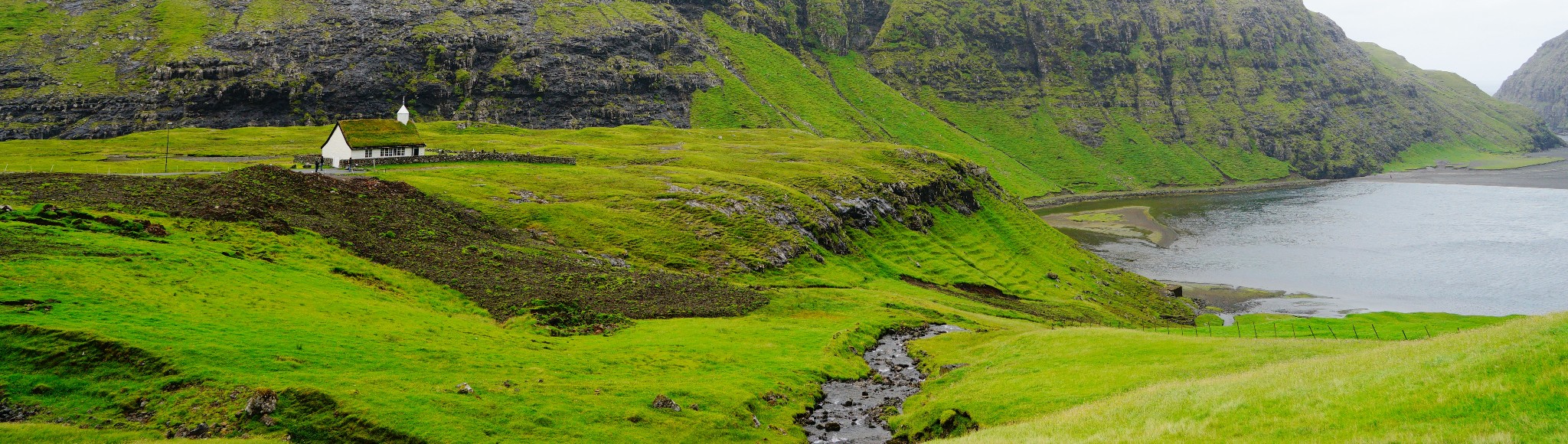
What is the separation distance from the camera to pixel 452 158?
379 feet

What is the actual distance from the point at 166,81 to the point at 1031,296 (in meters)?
212

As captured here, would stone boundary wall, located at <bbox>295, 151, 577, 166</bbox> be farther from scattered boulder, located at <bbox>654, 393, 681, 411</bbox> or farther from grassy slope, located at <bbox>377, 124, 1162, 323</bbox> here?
scattered boulder, located at <bbox>654, 393, 681, 411</bbox>

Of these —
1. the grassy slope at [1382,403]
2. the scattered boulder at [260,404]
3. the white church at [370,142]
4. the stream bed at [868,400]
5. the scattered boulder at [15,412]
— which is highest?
the white church at [370,142]

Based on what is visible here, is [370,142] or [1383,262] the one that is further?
[1383,262]

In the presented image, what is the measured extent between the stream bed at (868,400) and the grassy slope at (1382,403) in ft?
33.3

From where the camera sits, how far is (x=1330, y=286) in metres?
129

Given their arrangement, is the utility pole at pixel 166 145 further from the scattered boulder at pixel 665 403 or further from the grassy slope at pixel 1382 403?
the grassy slope at pixel 1382 403

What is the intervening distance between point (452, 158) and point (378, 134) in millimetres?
10688

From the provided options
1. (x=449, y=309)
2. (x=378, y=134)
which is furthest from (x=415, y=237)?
(x=378, y=134)

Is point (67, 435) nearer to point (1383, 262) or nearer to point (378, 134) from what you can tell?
point (378, 134)

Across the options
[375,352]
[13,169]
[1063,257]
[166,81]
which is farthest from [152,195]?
[166,81]

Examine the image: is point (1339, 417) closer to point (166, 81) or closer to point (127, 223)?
point (127, 223)

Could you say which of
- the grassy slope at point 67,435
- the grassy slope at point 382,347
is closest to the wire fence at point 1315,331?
the grassy slope at point 382,347

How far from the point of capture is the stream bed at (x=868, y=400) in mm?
40000
